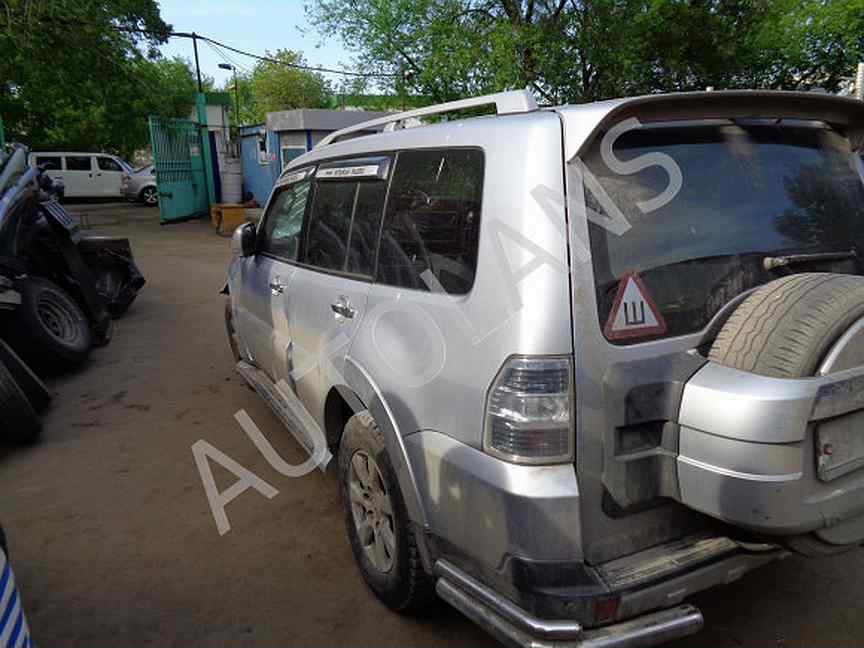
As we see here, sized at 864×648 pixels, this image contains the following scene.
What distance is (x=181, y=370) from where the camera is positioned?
5.70 metres

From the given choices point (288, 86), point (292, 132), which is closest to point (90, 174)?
point (292, 132)

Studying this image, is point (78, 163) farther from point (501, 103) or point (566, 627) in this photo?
point (566, 627)

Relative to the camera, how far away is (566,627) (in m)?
1.67

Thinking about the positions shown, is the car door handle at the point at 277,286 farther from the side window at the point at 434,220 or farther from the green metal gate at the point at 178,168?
the green metal gate at the point at 178,168

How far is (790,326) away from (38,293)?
235 inches

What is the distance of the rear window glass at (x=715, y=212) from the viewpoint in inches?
72.4

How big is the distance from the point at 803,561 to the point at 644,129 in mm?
2163

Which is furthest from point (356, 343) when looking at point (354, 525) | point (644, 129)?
point (644, 129)

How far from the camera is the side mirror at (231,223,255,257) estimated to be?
4117 mm

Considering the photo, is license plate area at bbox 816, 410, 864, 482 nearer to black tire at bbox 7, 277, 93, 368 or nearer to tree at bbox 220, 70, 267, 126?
black tire at bbox 7, 277, 93, 368

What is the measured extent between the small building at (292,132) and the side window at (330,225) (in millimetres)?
12256

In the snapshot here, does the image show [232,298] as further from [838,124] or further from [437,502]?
[838,124]

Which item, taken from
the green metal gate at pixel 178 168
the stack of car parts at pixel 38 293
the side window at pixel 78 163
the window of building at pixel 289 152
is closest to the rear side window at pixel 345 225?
the stack of car parts at pixel 38 293

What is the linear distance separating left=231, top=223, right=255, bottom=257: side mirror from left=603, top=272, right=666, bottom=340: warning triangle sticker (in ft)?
9.73
